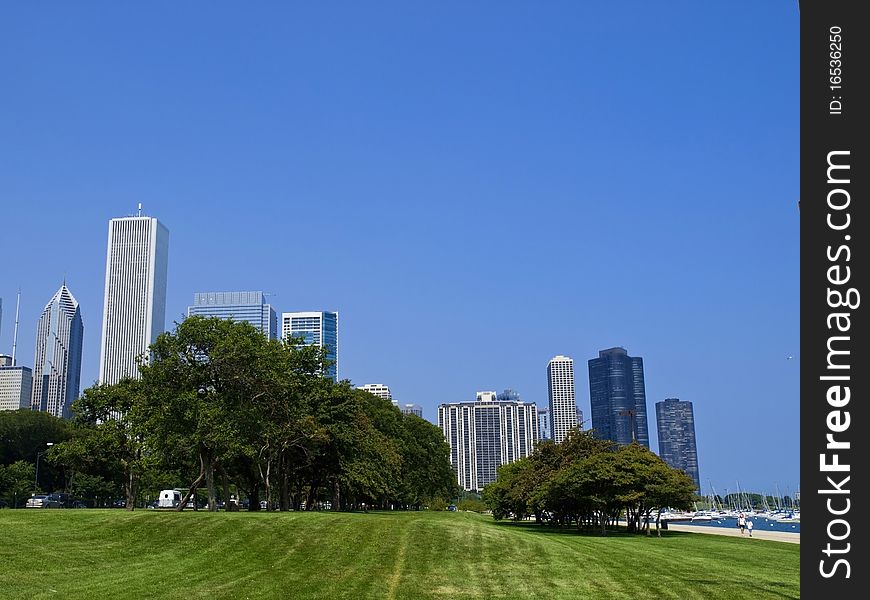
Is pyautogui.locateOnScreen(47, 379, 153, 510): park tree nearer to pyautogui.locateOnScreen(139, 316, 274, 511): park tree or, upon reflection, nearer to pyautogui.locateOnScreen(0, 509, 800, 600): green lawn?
pyautogui.locateOnScreen(139, 316, 274, 511): park tree

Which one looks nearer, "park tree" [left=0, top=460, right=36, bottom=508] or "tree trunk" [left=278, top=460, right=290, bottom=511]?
"tree trunk" [left=278, top=460, right=290, bottom=511]

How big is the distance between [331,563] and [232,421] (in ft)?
72.4

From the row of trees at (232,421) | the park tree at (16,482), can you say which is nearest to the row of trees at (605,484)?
the row of trees at (232,421)

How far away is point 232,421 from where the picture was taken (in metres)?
48.2

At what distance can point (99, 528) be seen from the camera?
111 feet

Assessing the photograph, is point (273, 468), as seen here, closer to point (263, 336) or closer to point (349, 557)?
point (263, 336)

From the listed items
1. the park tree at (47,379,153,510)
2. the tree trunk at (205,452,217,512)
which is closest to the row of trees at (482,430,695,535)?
the tree trunk at (205,452,217,512)

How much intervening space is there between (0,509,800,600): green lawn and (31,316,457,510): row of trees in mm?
11357

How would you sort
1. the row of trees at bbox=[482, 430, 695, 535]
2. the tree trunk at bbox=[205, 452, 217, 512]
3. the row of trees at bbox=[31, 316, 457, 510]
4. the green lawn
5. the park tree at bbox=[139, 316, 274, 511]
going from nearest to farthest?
the green lawn → the park tree at bbox=[139, 316, 274, 511] → the row of trees at bbox=[31, 316, 457, 510] → the tree trunk at bbox=[205, 452, 217, 512] → the row of trees at bbox=[482, 430, 695, 535]

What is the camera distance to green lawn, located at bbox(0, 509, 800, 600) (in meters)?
23.0

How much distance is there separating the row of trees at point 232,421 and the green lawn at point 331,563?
37.3 feet
